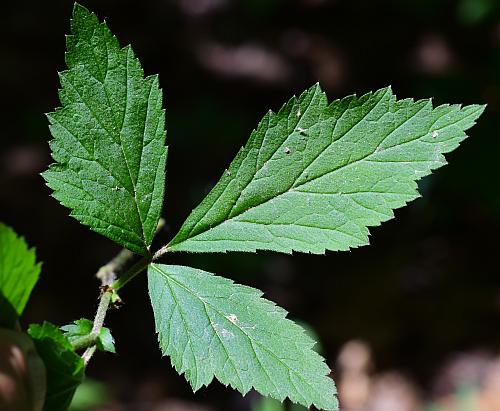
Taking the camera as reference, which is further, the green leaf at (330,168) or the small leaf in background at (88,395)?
→ the small leaf in background at (88,395)

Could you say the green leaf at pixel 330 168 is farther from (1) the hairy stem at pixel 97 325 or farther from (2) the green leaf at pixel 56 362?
(2) the green leaf at pixel 56 362

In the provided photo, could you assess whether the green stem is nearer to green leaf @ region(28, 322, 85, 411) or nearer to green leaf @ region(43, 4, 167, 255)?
green leaf @ region(43, 4, 167, 255)

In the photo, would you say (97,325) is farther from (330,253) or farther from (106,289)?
(330,253)

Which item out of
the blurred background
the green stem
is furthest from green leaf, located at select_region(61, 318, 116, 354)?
the blurred background

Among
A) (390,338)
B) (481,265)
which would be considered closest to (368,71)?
(481,265)

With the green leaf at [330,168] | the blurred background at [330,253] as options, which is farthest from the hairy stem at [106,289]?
the blurred background at [330,253]

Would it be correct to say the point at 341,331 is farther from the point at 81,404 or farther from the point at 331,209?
the point at 331,209
